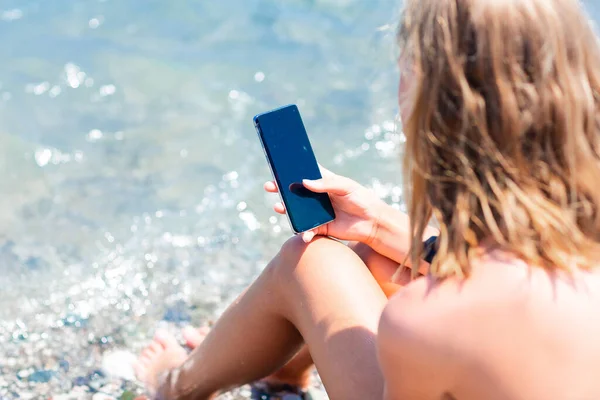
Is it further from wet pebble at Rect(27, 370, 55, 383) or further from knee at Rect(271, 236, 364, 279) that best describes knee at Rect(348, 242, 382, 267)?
wet pebble at Rect(27, 370, 55, 383)

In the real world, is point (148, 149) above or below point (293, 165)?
below

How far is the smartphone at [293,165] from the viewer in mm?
2561

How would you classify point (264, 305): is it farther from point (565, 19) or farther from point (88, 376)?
point (565, 19)

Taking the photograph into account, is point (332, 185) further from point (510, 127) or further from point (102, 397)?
point (102, 397)

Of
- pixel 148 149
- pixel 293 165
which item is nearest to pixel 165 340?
pixel 293 165

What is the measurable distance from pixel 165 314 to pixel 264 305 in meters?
1.21

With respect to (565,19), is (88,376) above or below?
below

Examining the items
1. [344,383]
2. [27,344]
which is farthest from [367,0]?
[344,383]

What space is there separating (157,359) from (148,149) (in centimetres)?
206

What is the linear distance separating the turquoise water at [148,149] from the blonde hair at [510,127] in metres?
2.02

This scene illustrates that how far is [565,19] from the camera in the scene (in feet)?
5.67

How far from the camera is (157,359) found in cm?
327

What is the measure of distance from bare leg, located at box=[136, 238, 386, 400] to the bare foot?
0.43ft

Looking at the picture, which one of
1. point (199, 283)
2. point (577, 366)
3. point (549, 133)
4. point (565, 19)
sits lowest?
point (199, 283)
